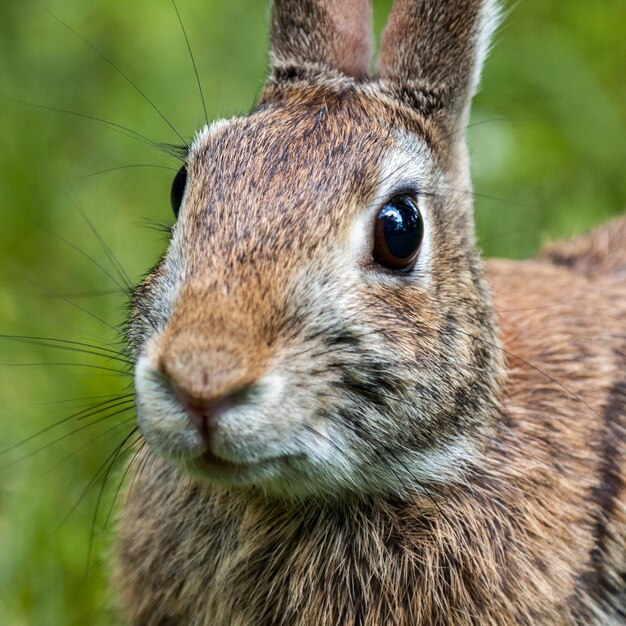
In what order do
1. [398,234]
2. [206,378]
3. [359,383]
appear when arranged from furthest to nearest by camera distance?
[398,234]
[359,383]
[206,378]

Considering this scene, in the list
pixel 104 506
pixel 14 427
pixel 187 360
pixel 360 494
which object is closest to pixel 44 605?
pixel 104 506

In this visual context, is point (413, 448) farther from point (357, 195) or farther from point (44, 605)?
point (44, 605)

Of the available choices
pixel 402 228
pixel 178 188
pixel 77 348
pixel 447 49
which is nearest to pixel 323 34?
pixel 447 49

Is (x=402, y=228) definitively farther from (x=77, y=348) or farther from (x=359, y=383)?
(x=77, y=348)

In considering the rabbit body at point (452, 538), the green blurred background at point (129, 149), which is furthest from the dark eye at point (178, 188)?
the green blurred background at point (129, 149)

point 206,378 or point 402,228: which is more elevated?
point 402,228

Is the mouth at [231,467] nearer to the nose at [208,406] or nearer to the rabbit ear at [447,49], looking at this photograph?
the nose at [208,406]
